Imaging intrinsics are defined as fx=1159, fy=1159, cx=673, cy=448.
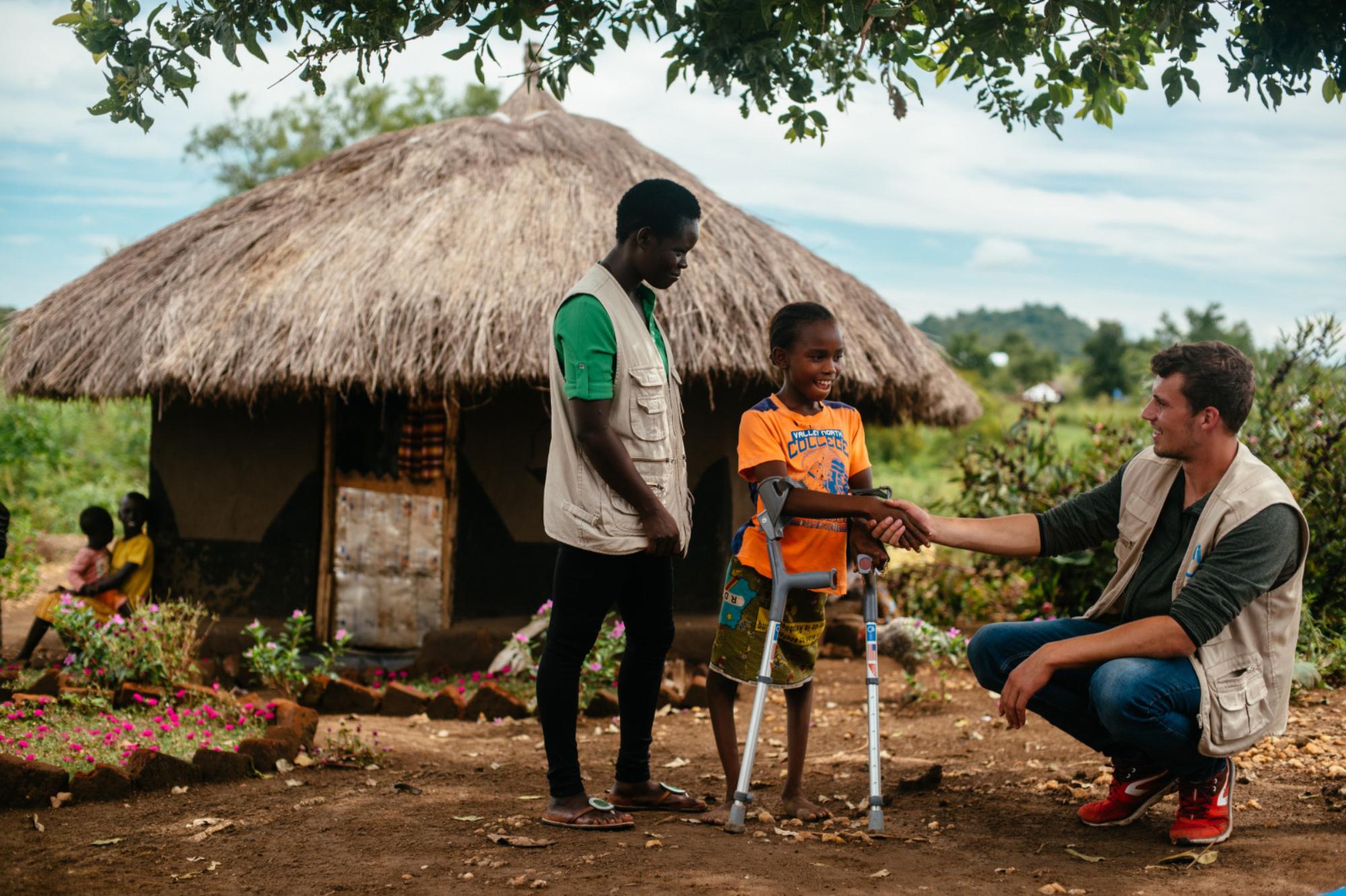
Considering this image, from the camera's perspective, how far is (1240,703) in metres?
3.07

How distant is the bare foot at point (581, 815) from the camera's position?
10.9 ft

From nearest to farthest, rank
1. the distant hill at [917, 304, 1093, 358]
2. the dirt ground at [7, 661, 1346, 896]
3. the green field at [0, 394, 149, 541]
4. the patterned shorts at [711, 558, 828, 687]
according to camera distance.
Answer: the dirt ground at [7, 661, 1346, 896], the patterned shorts at [711, 558, 828, 687], the green field at [0, 394, 149, 541], the distant hill at [917, 304, 1093, 358]

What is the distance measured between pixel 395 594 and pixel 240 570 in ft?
3.39

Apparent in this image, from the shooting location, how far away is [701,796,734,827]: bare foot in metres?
3.41

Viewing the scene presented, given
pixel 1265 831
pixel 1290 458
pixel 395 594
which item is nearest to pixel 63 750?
pixel 395 594

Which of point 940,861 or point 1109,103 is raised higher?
point 1109,103

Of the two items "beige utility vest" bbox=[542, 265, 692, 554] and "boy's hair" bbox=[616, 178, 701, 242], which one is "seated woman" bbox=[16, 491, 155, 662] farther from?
"boy's hair" bbox=[616, 178, 701, 242]

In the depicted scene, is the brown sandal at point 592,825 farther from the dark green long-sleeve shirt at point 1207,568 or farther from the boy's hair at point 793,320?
the dark green long-sleeve shirt at point 1207,568

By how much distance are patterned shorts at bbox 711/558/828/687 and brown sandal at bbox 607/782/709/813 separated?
0.41 metres

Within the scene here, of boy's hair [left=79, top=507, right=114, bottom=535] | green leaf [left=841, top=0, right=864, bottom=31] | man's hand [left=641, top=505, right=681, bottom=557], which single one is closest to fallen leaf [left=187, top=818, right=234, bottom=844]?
man's hand [left=641, top=505, right=681, bottom=557]

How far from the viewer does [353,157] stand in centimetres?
809

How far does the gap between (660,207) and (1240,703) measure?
6.77ft

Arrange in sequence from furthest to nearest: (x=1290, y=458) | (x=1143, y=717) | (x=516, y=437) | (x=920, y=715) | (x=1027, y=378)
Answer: (x=1027, y=378), (x=516, y=437), (x=1290, y=458), (x=920, y=715), (x=1143, y=717)

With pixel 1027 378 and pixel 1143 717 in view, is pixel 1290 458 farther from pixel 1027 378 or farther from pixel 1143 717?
pixel 1027 378
